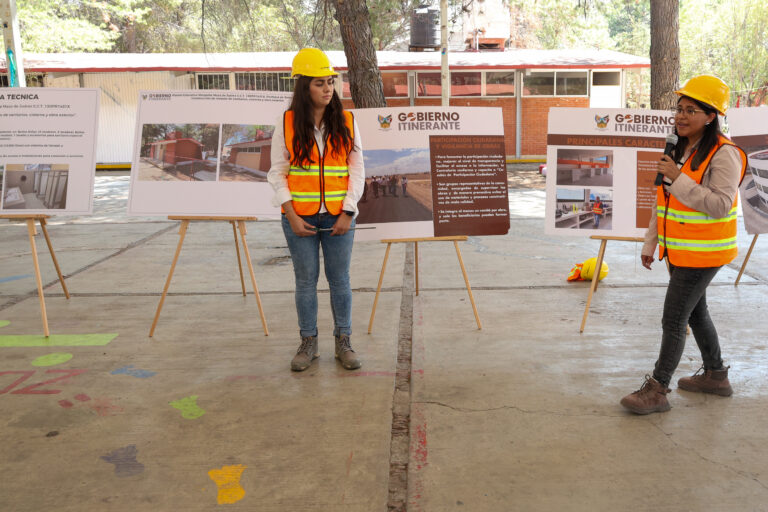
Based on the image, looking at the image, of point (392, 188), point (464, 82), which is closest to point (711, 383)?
point (392, 188)

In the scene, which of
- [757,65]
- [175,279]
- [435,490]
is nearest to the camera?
[435,490]

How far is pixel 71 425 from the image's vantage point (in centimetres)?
335

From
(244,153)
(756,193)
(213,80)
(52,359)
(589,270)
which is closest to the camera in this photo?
(52,359)

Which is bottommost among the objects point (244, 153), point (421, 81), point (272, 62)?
point (244, 153)

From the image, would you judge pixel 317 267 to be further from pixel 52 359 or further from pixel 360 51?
pixel 360 51

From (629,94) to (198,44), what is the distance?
2125 cm

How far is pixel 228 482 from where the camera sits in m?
2.81

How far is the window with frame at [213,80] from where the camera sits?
2119 cm

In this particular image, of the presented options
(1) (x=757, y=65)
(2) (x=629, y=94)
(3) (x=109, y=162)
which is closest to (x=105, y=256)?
(3) (x=109, y=162)

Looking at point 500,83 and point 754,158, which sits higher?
point 500,83

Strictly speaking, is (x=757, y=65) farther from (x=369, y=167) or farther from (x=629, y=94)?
(x=369, y=167)

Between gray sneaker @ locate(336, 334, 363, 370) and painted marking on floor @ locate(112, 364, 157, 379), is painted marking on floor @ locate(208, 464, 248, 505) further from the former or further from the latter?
painted marking on floor @ locate(112, 364, 157, 379)

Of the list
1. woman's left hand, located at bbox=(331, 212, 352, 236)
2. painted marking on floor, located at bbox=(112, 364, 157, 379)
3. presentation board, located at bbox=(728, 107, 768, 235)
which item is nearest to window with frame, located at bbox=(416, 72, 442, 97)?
presentation board, located at bbox=(728, 107, 768, 235)

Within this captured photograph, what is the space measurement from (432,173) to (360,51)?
3.25m
